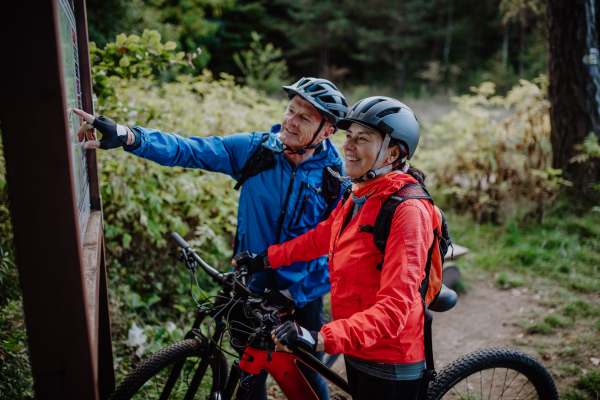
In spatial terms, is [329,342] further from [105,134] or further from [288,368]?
[105,134]

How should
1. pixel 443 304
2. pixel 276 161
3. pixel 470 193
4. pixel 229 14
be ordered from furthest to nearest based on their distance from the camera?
pixel 229 14 → pixel 470 193 → pixel 276 161 → pixel 443 304

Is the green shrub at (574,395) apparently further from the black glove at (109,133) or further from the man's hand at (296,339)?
the black glove at (109,133)

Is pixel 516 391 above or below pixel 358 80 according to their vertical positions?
below

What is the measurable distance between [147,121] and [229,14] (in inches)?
765

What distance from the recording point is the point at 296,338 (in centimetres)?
150

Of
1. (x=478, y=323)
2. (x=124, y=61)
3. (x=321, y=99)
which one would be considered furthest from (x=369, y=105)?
(x=478, y=323)

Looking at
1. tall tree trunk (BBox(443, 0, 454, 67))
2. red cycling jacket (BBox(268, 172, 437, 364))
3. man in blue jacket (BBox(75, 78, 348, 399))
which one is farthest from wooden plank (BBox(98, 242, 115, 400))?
tall tree trunk (BBox(443, 0, 454, 67))

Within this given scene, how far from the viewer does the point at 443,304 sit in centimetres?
207

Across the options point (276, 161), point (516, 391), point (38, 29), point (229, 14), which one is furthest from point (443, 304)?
point (229, 14)

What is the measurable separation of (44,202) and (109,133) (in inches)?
37.3

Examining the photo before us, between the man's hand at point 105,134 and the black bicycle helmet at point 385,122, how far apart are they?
1.09 meters

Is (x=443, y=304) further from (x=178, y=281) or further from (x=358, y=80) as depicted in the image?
(x=358, y=80)

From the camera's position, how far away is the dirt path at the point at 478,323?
3781mm

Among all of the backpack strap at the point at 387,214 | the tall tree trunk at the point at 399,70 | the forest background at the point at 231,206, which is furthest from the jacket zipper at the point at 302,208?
the tall tree trunk at the point at 399,70
